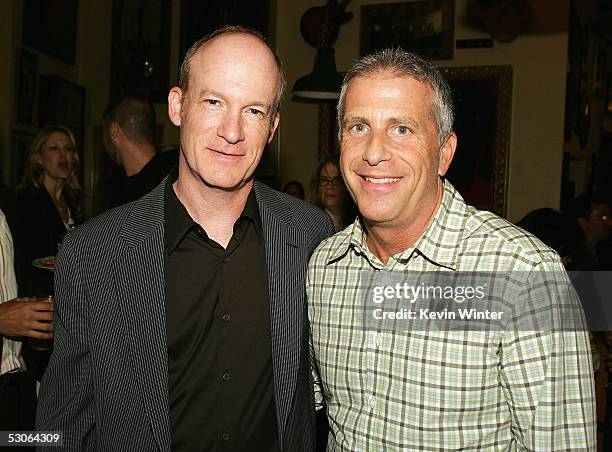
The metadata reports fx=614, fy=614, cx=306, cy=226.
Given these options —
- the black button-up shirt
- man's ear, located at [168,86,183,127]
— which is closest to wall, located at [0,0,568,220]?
man's ear, located at [168,86,183,127]

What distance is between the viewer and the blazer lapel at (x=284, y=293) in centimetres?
162

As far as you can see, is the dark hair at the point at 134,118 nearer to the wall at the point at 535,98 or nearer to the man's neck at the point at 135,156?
the man's neck at the point at 135,156

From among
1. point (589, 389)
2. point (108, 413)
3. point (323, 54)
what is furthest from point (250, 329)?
point (323, 54)

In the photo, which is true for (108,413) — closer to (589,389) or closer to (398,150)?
(398,150)

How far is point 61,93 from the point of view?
613 centimetres

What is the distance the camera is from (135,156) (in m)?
3.49

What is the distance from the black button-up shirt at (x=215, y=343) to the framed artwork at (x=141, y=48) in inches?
213

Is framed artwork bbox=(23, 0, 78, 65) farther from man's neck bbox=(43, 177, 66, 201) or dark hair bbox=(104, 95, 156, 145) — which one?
dark hair bbox=(104, 95, 156, 145)

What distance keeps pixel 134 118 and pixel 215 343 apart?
2.23 m

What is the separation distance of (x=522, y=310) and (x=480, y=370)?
166 millimetres

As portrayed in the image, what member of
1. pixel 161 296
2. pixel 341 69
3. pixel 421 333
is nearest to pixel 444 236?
pixel 421 333

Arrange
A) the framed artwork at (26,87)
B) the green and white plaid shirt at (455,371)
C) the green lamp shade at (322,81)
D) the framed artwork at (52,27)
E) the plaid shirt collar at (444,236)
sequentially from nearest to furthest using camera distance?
the green and white plaid shirt at (455,371)
the plaid shirt collar at (444,236)
the green lamp shade at (322,81)
the framed artwork at (26,87)
the framed artwork at (52,27)

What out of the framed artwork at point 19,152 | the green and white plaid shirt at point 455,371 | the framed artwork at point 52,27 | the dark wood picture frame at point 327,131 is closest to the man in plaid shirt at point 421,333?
the green and white plaid shirt at point 455,371

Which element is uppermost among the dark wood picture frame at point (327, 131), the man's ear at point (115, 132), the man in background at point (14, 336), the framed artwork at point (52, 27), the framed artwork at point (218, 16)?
the framed artwork at point (218, 16)
